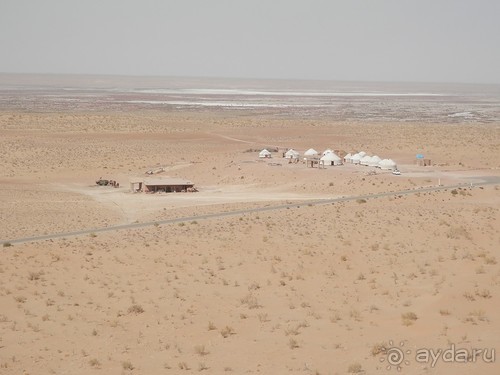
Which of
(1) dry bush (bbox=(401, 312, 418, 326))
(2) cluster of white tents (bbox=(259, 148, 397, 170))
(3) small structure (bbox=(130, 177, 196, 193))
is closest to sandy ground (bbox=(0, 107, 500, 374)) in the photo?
(1) dry bush (bbox=(401, 312, 418, 326))

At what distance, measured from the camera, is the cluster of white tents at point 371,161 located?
6218 cm

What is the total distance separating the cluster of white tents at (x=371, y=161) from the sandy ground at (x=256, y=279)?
3.50 m

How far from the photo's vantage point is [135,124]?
390 ft

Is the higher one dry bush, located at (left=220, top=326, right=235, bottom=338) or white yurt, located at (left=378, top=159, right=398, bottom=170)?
dry bush, located at (left=220, top=326, right=235, bottom=338)

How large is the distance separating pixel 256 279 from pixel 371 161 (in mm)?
40170

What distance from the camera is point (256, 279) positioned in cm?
2789

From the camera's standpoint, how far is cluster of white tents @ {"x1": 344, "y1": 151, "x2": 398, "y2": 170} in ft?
204

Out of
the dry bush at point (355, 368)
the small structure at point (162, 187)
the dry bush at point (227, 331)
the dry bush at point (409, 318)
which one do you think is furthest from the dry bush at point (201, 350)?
the small structure at point (162, 187)

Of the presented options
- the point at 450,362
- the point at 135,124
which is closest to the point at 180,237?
the point at 450,362

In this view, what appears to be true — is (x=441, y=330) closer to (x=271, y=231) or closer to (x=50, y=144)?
(x=271, y=231)

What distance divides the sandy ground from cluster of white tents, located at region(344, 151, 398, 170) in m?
3.50

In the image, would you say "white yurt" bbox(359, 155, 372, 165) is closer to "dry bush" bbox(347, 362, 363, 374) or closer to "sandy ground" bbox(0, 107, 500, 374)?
"sandy ground" bbox(0, 107, 500, 374)

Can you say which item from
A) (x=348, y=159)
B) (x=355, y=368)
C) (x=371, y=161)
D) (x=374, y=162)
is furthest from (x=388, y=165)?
(x=355, y=368)

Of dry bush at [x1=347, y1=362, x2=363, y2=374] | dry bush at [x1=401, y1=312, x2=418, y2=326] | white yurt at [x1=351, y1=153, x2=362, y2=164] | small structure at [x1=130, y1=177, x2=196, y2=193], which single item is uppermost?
dry bush at [x1=347, y1=362, x2=363, y2=374]
